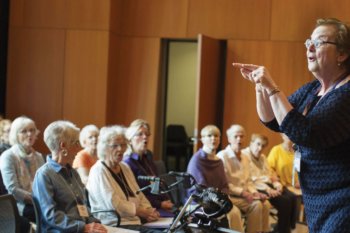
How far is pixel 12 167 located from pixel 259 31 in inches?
171

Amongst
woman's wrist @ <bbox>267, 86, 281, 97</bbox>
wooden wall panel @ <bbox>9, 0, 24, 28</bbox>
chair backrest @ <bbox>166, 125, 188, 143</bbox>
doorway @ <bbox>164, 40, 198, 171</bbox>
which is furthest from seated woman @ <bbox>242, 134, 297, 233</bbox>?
woman's wrist @ <bbox>267, 86, 281, 97</bbox>

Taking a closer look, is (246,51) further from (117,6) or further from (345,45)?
(345,45)

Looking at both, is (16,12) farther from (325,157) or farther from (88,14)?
(325,157)

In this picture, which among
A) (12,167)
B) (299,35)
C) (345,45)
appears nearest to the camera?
(345,45)

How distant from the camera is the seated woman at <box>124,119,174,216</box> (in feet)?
14.7

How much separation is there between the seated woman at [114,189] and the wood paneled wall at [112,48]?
3.45 metres

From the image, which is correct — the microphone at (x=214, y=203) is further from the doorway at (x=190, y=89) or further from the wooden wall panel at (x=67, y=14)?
the wooden wall panel at (x=67, y=14)

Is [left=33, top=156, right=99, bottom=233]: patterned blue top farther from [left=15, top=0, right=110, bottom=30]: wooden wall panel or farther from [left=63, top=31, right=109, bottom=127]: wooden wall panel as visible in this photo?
[left=15, top=0, right=110, bottom=30]: wooden wall panel

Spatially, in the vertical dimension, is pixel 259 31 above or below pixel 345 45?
above

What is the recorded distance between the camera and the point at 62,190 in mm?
3207

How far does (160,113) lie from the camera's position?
7797 millimetres

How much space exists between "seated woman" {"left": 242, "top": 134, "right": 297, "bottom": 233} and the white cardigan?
2.21m

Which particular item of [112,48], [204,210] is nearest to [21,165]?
[204,210]

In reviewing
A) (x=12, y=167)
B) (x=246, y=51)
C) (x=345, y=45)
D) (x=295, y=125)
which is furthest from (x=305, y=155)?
(x=246, y=51)
